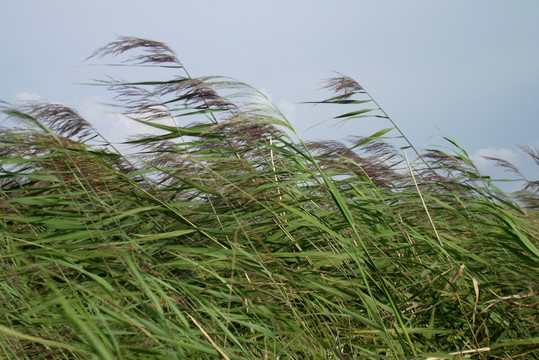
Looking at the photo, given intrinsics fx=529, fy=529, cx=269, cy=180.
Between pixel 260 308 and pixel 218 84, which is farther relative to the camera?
pixel 218 84

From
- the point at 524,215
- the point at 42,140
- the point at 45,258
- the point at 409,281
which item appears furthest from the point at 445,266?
the point at 42,140

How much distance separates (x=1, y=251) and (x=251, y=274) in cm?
126

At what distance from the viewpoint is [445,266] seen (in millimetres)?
2627

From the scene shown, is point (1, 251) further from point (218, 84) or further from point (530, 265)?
point (530, 265)

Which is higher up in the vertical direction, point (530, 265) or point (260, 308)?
point (260, 308)

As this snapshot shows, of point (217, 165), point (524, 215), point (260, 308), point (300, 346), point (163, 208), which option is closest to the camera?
point (300, 346)

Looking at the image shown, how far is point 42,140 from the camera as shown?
242 centimetres

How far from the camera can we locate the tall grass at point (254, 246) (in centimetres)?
207

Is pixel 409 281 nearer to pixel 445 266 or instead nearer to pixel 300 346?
pixel 445 266

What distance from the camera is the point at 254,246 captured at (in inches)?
106

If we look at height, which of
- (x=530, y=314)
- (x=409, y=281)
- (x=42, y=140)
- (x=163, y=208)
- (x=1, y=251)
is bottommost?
(x=530, y=314)

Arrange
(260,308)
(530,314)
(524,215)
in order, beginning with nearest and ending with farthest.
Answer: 1. (260,308)
2. (530,314)
3. (524,215)

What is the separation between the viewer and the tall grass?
2.07 m

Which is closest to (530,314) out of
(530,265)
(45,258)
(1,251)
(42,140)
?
(530,265)
